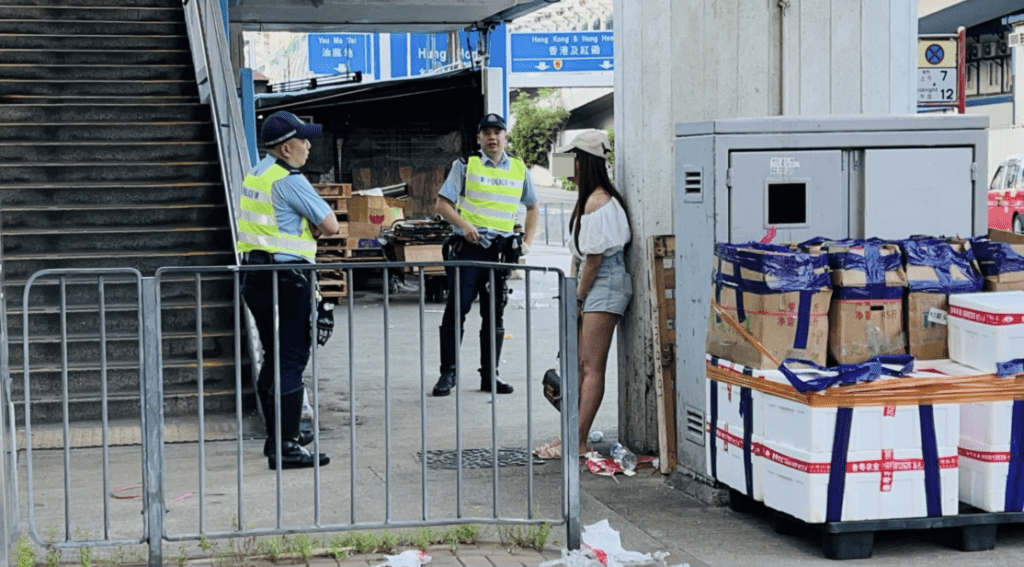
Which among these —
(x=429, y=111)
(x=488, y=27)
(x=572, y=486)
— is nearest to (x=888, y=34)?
(x=572, y=486)

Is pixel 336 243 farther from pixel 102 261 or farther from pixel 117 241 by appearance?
pixel 102 261

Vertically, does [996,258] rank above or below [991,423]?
Answer: above

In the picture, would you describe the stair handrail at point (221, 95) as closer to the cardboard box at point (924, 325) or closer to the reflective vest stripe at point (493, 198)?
the reflective vest stripe at point (493, 198)

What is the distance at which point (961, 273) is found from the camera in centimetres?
623

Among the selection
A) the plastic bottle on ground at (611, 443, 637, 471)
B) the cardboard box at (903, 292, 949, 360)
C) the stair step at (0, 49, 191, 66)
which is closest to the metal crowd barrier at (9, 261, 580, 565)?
the plastic bottle on ground at (611, 443, 637, 471)

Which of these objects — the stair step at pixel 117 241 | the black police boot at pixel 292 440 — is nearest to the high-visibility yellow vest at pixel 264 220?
the black police boot at pixel 292 440

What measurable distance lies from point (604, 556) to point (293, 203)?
2.88m

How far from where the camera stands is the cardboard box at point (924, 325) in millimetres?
6152

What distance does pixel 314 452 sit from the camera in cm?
584

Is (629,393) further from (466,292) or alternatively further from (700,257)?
(466,292)

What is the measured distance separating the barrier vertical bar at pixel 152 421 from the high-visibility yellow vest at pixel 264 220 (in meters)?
2.07

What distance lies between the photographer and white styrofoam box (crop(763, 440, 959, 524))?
5656 millimetres

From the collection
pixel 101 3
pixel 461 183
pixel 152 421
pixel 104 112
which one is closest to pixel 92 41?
pixel 101 3

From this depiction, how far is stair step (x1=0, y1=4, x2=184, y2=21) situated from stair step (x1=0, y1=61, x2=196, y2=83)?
0.98 metres
